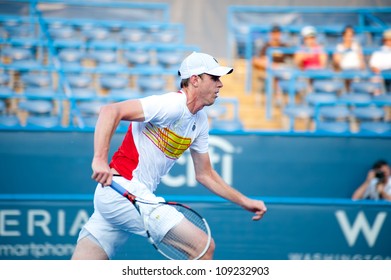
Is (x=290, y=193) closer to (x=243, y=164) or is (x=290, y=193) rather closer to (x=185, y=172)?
(x=243, y=164)

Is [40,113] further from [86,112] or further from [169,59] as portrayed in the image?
[169,59]

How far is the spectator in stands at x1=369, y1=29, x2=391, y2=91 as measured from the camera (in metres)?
10.6

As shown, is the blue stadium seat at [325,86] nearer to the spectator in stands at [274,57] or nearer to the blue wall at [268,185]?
the spectator in stands at [274,57]

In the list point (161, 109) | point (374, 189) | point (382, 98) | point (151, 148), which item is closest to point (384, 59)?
point (382, 98)

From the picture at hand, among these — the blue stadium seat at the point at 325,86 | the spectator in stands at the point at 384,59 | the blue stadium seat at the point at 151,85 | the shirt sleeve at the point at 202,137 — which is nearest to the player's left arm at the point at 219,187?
the shirt sleeve at the point at 202,137

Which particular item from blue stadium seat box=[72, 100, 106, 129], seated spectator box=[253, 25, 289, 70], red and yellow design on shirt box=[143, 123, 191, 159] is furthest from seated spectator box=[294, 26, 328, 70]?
red and yellow design on shirt box=[143, 123, 191, 159]

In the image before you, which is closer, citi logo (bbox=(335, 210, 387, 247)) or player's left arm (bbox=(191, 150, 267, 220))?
player's left arm (bbox=(191, 150, 267, 220))

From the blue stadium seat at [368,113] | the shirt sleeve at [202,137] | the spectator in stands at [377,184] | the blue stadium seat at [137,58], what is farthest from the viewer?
A: the blue stadium seat at [137,58]

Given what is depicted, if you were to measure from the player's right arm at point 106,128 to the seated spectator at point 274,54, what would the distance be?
6485mm

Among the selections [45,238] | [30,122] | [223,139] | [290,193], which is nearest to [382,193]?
[290,193]

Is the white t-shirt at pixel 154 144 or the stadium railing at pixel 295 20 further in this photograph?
the stadium railing at pixel 295 20

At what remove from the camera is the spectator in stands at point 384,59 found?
10.6m

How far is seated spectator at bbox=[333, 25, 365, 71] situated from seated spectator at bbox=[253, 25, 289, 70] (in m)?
0.72

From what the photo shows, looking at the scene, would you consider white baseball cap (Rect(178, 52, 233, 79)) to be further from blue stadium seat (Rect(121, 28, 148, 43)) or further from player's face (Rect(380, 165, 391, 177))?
blue stadium seat (Rect(121, 28, 148, 43))
